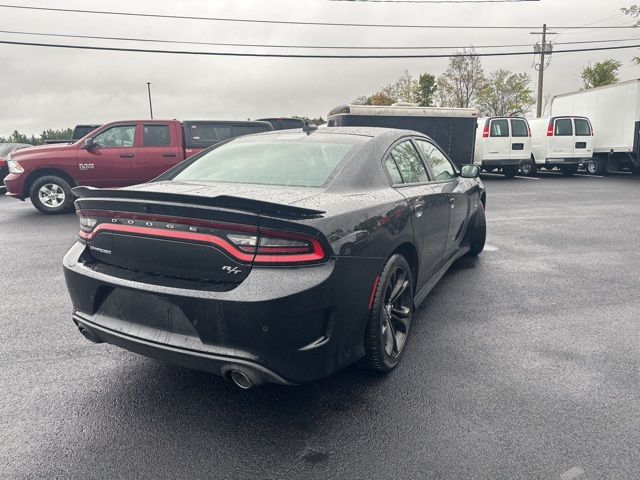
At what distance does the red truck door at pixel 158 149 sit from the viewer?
32.4 feet

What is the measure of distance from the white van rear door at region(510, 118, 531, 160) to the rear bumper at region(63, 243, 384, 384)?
16.1m

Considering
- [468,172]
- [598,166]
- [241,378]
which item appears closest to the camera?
[241,378]

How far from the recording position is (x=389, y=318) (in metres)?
2.98

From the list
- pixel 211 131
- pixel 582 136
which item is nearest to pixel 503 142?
pixel 582 136

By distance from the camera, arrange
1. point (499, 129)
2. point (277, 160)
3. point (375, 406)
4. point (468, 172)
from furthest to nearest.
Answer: point (499, 129), point (468, 172), point (277, 160), point (375, 406)

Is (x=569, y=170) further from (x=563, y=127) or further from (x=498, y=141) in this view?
(x=498, y=141)

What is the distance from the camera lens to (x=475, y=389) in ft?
9.30

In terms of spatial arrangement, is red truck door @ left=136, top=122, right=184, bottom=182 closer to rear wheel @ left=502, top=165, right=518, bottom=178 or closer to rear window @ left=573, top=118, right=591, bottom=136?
rear wheel @ left=502, top=165, right=518, bottom=178

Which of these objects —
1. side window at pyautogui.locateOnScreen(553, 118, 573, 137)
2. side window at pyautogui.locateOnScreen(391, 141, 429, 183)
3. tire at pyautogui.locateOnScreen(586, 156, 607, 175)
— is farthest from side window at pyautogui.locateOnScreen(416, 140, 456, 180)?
tire at pyautogui.locateOnScreen(586, 156, 607, 175)

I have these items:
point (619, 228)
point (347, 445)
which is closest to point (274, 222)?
point (347, 445)

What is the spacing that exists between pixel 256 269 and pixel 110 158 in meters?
8.64

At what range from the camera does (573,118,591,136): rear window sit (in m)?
17.3

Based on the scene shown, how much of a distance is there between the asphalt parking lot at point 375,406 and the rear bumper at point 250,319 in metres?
0.38

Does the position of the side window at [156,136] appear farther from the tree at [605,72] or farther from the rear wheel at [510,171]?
the tree at [605,72]
